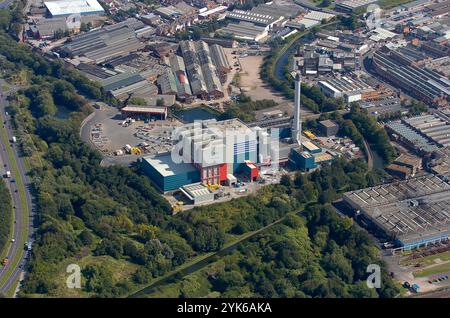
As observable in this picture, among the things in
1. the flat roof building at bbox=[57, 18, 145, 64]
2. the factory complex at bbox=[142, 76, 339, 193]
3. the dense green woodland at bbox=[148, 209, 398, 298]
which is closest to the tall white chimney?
the factory complex at bbox=[142, 76, 339, 193]

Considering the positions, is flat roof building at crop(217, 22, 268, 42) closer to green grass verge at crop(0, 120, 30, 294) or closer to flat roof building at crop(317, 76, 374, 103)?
flat roof building at crop(317, 76, 374, 103)

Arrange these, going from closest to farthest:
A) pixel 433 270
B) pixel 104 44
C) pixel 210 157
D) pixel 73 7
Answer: pixel 433 270 → pixel 210 157 → pixel 104 44 → pixel 73 7

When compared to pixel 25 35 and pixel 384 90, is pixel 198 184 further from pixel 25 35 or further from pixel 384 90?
pixel 25 35

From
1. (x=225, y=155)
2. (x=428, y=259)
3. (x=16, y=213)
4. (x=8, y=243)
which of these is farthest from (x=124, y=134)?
(x=428, y=259)

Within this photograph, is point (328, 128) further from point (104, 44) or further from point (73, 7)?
point (73, 7)

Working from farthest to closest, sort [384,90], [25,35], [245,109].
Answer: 1. [25,35]
2. [384,90]
3. [245,109]

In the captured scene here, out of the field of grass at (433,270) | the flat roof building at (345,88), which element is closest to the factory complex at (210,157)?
the flat roof building at (345,88)
